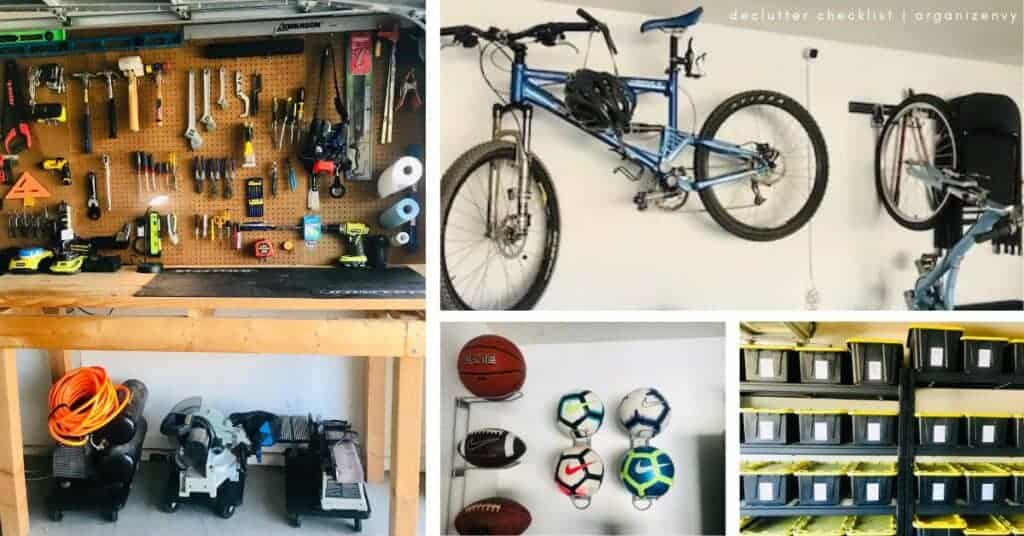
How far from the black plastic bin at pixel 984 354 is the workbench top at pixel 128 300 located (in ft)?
2.97

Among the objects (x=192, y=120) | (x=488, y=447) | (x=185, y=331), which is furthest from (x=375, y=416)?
(x=192, y=120)

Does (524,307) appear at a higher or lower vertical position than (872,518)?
higher

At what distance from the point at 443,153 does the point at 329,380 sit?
40cm

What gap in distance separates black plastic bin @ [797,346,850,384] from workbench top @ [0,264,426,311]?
644 millimetres

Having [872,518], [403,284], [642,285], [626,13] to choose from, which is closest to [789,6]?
[626,13]

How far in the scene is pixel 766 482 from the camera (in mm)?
1242

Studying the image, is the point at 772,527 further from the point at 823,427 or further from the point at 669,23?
the point at 669,23

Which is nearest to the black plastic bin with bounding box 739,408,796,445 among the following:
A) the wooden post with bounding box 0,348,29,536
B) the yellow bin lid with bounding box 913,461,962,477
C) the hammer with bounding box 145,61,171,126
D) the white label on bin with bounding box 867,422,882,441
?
the white label on bin with bounding box 867,422,882,441

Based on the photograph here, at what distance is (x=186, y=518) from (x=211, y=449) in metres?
0.12

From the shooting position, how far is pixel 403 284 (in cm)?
115

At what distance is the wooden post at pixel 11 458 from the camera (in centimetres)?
113

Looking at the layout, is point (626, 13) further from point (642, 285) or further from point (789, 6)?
point (642, 285)

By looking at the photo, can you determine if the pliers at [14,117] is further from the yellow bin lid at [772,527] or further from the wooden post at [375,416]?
the yellow bin lid at [772,527]

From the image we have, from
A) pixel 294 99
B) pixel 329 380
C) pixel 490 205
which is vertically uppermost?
pixel 294 99
